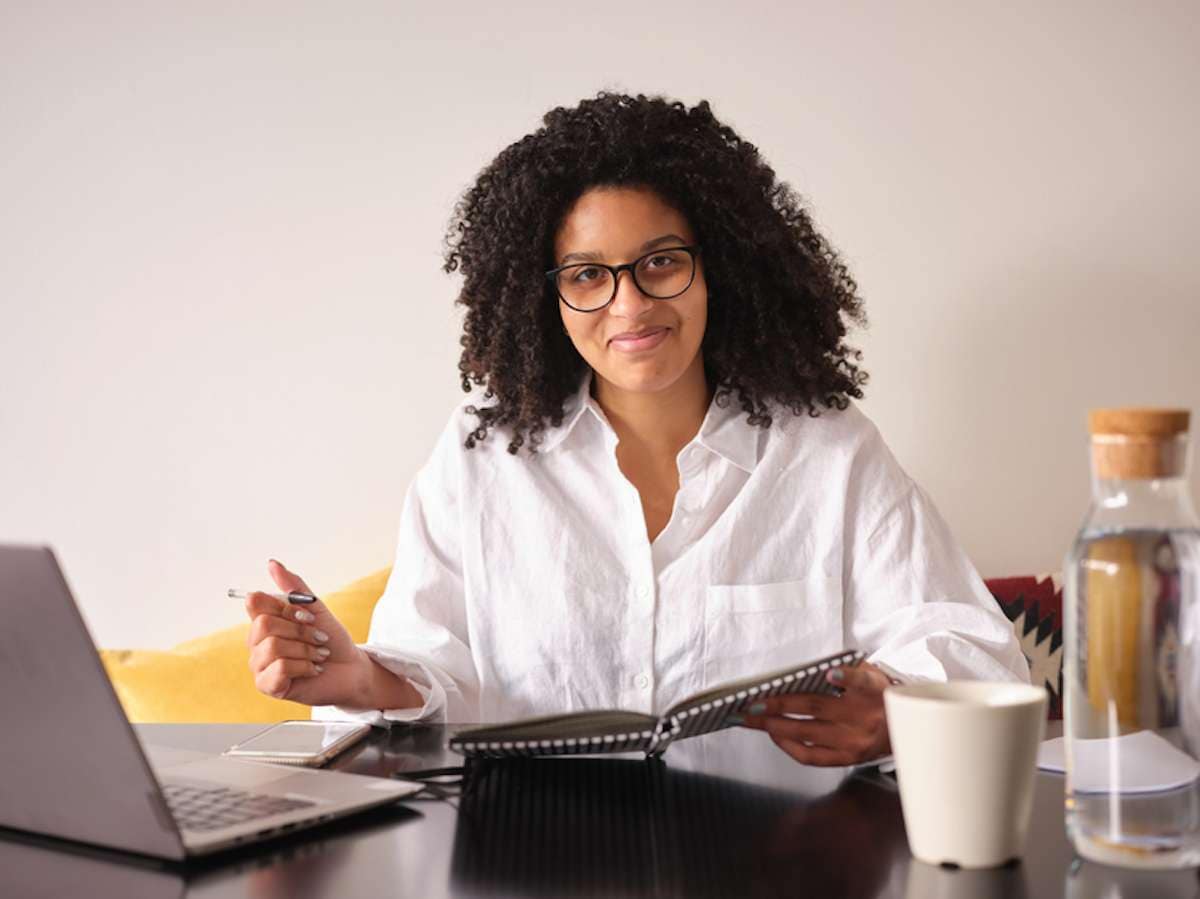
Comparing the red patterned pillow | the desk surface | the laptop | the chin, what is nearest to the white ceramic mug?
the desk surface

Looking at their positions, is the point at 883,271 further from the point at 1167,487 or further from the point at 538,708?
the point at 1167,487

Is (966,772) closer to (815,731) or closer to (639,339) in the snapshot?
(815,731)

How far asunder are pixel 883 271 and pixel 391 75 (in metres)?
0.95

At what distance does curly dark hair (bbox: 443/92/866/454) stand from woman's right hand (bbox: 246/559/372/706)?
0.49 m

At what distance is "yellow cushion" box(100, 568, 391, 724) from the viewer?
2182mm

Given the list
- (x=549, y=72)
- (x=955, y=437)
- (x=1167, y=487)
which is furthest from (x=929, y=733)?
(x=549, y=72)

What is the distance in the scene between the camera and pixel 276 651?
129 centimetres

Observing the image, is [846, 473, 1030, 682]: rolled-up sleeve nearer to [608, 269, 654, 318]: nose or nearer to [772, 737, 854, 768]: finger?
[772, 737, 854, 768]: finger

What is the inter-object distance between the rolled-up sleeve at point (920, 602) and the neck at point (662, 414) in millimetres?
289

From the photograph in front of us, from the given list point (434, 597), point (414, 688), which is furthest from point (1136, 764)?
point (434, 597)

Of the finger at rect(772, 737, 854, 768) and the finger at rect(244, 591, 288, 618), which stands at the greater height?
the finger at rect(244, 591, 288, 618)

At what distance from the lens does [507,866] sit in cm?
87

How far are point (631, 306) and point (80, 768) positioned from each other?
947 mm

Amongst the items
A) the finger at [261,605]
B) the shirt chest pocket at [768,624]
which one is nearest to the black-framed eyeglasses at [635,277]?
the shirt chest pocket at [768,624]
